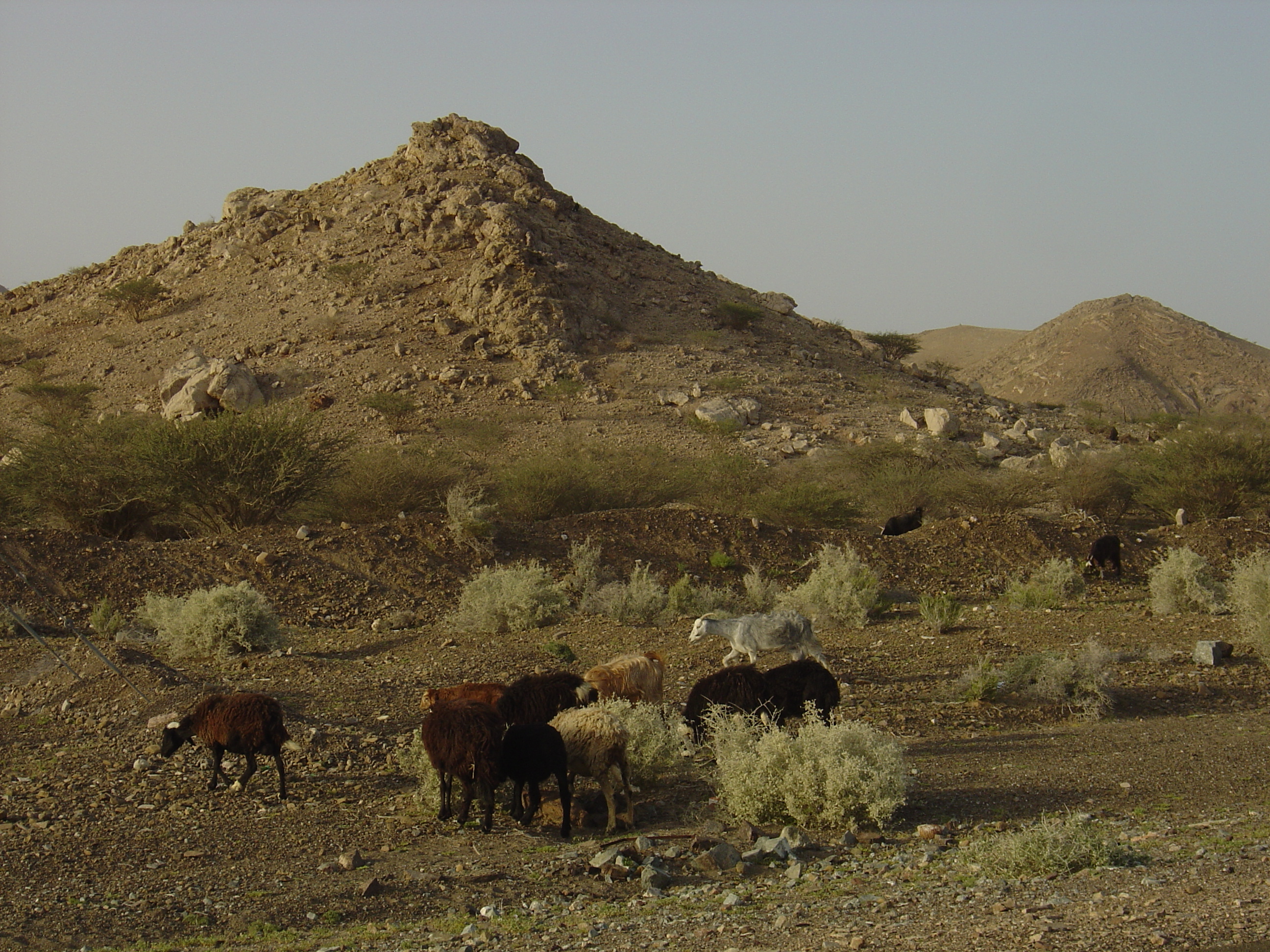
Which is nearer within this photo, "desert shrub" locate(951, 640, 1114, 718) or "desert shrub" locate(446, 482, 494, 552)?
"desert shrub" locate(951, 640, 1114, 718)

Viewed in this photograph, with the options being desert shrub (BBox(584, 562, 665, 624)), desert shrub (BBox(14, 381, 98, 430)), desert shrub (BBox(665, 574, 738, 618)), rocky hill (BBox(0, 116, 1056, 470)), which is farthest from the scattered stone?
desert shrub (BBox(14, 381, 98, 430))

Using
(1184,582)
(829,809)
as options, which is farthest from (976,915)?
(1184,582)

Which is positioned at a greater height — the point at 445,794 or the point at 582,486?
the point at 582,486

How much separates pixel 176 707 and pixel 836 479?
2134 centimetres

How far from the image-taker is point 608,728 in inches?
274

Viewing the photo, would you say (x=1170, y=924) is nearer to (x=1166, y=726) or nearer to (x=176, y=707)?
(x=1166, y=726)

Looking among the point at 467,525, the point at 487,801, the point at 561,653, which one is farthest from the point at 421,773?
the point at 467,525

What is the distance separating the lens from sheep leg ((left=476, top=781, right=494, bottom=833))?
6.93m

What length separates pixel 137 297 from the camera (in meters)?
41.4

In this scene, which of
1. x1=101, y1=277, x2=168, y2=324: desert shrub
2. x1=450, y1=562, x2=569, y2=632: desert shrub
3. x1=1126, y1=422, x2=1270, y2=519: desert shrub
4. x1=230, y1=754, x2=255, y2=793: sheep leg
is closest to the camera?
x1=230, y1=754, x2=255, y2=793: sheep leg

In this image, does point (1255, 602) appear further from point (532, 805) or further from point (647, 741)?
point (532, 805)

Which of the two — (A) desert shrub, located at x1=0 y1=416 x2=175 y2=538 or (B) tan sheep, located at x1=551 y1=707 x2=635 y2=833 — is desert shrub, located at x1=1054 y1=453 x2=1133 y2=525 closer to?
(A) desert shrub, located at x1=0 y1=416 x2=175 y2=538

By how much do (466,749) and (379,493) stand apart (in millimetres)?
13625

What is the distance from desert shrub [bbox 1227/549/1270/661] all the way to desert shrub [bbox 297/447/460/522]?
12.8m
